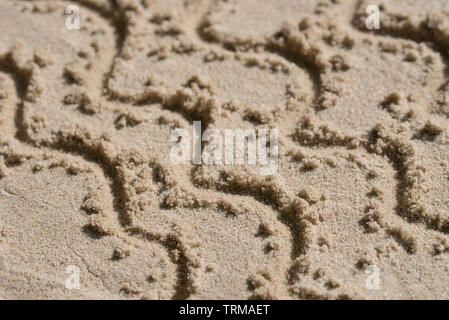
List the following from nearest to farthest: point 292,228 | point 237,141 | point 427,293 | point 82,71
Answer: point 427,293
point 292,228
point 237,141
point 82,71

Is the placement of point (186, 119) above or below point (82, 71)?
below

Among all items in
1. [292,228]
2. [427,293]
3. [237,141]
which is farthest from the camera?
[237,141]

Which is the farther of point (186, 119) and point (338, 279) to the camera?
point (186, 119)

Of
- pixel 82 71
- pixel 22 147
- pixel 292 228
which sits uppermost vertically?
pixel 82 71

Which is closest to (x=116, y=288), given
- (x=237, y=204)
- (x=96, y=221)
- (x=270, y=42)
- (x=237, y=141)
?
(x=96, y=221)

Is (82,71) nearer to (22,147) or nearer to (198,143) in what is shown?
(22,147)

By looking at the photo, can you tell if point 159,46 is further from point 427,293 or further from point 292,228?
point 427,293

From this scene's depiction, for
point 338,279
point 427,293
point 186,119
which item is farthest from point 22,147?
point 427,293
